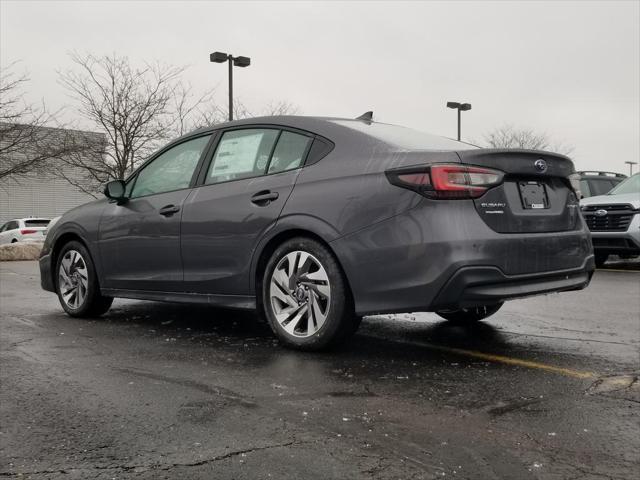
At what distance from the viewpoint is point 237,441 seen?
9.51ft

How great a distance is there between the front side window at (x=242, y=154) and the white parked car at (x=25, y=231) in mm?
21056

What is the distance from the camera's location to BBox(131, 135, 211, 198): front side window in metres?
5.60

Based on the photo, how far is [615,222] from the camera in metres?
11.5

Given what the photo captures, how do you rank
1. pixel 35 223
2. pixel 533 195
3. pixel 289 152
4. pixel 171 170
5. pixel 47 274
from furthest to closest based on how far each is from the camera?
pixel 35 223 < pixel 47 274 < pixel 171 170 < pixel 289 152 < pixel 533 195

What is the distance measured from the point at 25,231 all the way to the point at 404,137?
24059mm

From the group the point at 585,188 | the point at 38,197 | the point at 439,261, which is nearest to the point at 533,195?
the point at 439,261

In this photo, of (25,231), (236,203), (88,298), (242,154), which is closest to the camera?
(236,203)

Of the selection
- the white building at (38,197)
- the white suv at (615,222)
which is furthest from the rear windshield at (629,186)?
the white building at (38,197)

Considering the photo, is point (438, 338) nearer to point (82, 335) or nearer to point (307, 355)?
point (307, 355)

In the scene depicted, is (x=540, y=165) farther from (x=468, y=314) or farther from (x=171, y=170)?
(x=171, y=170)

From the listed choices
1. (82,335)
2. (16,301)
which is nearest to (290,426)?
(82,335)

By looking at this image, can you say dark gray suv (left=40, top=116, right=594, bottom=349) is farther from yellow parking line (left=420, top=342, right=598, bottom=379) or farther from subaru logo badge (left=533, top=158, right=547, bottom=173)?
yellow parking line (left=420, top=342, right=598, bottom=379)

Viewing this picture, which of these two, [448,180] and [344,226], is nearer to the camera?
[448,180]

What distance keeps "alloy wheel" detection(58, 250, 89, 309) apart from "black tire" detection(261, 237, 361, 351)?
7.86ft
